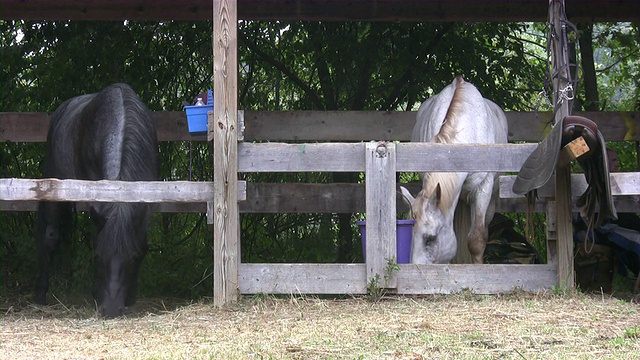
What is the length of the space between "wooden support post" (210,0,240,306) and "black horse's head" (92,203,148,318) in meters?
0.61

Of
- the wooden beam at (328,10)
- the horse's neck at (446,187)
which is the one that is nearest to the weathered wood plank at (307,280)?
the horse's neck at (446,187)

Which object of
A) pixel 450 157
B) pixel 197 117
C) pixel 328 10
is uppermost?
pixel 328 10

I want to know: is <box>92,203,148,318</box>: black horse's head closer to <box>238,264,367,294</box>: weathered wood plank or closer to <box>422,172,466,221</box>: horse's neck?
<box>238,264,367,294</box>: weathered wood plank

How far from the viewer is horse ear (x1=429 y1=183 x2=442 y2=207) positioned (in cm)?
621

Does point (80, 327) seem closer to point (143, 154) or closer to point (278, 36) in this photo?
point (143, 154)

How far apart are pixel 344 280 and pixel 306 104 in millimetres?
4174

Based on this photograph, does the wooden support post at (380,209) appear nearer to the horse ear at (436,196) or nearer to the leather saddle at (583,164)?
the horse ear at (436,196)

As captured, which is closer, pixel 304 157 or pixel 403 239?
pixel 304 157

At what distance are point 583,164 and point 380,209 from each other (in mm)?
1425

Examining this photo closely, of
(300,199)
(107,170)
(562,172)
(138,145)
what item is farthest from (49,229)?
(562,172)

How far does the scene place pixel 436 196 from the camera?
6266 millimetres

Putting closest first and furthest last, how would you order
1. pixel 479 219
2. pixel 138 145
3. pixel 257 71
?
pixel 138 145 → pixel 479 219 → pixel 257 71

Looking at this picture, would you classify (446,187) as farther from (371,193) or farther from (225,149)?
(225,149)

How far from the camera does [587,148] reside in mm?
5324
